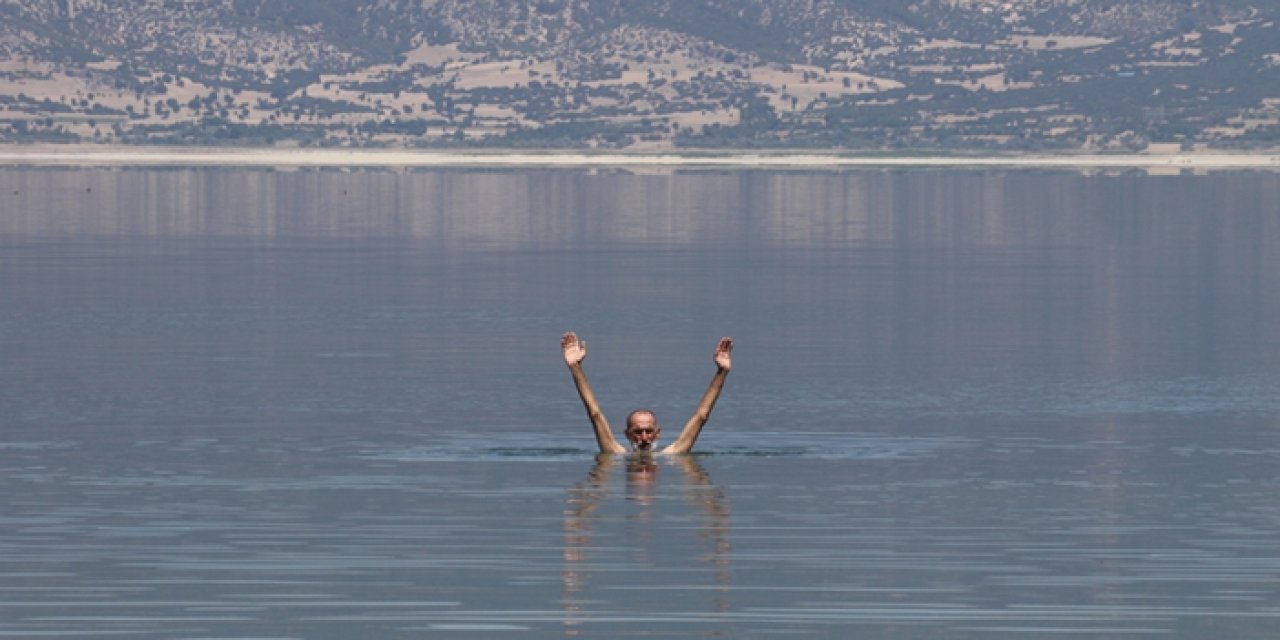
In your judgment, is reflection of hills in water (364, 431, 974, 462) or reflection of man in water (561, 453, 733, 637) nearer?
reflection of man in water (561, 453, 733, 637)

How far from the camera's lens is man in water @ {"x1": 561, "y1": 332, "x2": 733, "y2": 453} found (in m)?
32.4

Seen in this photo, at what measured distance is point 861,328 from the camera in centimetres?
5719

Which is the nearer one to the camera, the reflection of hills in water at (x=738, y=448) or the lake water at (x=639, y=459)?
the lake water at (x=639, y=459)

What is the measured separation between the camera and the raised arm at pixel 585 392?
32.3 meters

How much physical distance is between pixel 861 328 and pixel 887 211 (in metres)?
72.6

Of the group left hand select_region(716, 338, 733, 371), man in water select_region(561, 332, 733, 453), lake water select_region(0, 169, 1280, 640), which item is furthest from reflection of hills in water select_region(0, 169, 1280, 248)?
left hand select_region(716, 338, 733, 371)

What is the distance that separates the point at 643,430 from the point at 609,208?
100 m

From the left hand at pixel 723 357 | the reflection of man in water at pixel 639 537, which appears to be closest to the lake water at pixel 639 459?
the reflection of man in water at pixel 639 537

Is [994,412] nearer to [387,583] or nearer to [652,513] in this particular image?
[652,513]

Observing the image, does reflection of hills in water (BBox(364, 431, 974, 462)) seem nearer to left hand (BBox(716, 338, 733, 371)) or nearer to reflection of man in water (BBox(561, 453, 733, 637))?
reflection of man in water (BBox(561, 453, 733, 637))

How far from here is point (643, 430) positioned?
33344 mm

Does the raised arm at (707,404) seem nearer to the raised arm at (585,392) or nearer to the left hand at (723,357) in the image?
the left hand at (723,357)

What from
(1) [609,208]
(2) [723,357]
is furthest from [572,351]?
(1) [609,208]

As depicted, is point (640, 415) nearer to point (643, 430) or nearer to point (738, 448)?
point (643, 430)
